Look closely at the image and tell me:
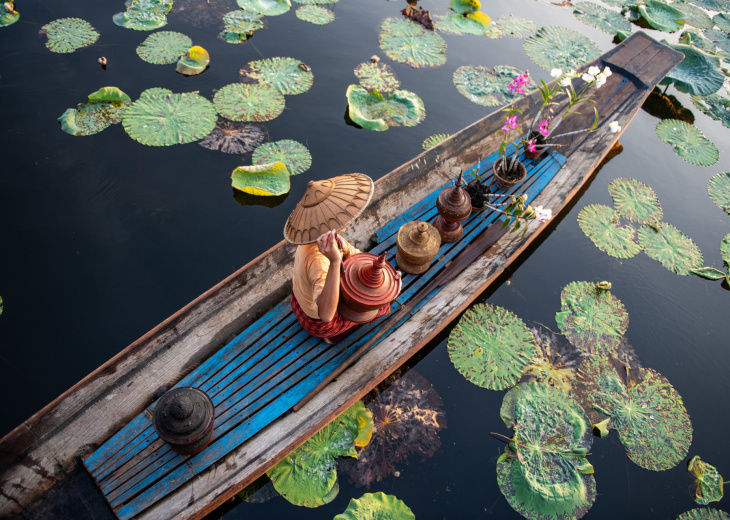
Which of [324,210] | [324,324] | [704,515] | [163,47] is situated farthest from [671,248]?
[163,47]

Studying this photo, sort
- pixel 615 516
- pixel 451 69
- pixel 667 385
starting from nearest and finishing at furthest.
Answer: pixel 615 516 → pixel 667 385 → pixel 451 69

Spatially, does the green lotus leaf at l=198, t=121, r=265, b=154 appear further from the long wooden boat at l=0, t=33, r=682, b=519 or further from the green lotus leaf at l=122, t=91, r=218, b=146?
the long wooden boat at l=0, t=33, r=682, b=519

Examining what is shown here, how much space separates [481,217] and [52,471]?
13.9 feet

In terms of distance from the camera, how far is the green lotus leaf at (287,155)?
500cm

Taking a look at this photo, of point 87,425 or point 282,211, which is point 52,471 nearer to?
point 87,425

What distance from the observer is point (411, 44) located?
672cm

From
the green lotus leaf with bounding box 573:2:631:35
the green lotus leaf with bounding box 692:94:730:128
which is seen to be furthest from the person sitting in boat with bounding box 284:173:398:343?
the green lotus leaf with bounding box 573:2:631:35

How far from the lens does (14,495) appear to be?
249 centimetres

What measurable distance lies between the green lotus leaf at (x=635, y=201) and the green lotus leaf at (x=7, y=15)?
9187 mm

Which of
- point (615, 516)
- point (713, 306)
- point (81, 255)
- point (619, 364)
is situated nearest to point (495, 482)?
point (615, 516)

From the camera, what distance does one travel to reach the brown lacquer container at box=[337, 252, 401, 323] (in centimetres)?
278

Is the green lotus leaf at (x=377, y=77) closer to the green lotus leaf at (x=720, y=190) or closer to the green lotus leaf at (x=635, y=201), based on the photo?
the green lotus leaf at (x=635, y=201)

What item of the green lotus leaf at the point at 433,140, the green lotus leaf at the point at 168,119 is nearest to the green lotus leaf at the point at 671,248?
the green lotus leaf at the point at 433,140

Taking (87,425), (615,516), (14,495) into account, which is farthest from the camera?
(615,516)
